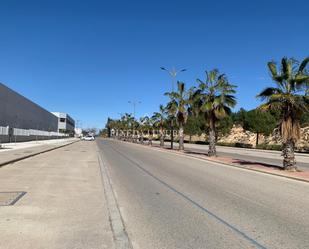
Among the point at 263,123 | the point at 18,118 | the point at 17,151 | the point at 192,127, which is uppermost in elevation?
the point at 192,127

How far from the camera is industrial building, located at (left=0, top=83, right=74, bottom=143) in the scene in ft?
214

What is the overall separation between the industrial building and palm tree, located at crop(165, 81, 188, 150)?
81.1 ft

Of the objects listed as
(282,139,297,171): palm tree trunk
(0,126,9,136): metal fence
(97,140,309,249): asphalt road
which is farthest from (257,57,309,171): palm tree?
(0,126,9,136): metal fence

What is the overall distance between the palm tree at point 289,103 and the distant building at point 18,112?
159 feet

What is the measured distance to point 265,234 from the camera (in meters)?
8.05

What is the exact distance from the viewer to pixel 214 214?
33.0 feet

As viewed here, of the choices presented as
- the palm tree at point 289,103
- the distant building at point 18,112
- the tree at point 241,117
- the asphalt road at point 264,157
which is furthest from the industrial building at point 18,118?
the palm tree at point 289,103

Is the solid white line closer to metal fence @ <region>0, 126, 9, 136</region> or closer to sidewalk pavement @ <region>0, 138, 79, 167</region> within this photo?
sidewalk pavement @ <region>0, 138, 79, 167</region>

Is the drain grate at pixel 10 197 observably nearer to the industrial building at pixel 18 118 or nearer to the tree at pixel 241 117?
the industrial building at pixel 18 118

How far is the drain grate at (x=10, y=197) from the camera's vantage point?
1104 centimetres

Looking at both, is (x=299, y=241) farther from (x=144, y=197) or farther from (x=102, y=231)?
(x=144, y=197)

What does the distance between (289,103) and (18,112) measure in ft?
204

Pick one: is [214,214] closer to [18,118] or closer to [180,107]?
[180,107]

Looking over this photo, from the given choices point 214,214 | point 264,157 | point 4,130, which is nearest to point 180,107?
point 264,157
